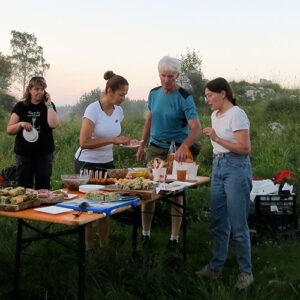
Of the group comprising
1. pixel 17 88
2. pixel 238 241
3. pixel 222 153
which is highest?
pixel 17 88

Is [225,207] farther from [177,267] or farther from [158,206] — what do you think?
[158,206]

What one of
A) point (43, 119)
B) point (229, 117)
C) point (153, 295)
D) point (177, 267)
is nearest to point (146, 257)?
point (177, 267)

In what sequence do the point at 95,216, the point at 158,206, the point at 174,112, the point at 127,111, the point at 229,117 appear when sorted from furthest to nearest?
the point at 127,111, the point at 158,206, the point at 174,112, the point at 229,117, the point at 95,216

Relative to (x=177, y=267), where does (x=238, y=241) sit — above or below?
above

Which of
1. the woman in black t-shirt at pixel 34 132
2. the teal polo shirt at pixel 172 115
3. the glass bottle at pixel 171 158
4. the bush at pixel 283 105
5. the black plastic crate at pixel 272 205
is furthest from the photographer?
the bush at pixel 283 105

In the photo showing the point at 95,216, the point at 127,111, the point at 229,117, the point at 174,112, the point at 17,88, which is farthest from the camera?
the point at 17,88

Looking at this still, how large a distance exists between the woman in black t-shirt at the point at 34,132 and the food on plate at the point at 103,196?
2.07 metres

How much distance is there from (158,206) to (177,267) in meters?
2.07

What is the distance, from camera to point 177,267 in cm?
437

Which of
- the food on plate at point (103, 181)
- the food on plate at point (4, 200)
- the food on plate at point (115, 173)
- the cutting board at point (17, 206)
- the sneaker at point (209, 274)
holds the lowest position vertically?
the sneaker at point (209, 274)

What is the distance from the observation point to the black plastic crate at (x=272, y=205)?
5430 mm

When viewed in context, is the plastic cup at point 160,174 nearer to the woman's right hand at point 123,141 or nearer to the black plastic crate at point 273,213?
the woman's right hand at point 123,141

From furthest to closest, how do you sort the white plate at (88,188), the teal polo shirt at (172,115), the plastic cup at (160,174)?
the teal polo shirt at (172,115) → the plastic cup at (160,174) → the white plate at (88,188)

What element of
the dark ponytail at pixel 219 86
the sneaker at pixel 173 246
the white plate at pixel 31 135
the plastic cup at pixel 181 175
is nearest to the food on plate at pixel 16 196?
the plastic cup at pixel 181 175
